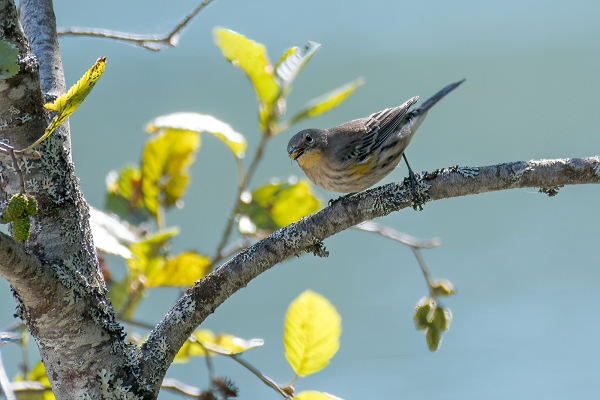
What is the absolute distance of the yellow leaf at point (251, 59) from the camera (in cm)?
185

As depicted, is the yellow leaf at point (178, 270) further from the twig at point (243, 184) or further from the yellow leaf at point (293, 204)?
the yellow leaf at point (293, 204)

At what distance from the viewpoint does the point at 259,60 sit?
194 centimetres

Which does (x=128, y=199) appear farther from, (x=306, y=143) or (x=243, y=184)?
(x=306, y=143)

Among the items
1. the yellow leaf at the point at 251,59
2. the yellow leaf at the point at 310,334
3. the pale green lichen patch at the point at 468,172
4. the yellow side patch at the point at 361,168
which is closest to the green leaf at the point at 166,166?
the yellow leaf at the point at 251,59

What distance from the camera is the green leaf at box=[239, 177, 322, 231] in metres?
2.10

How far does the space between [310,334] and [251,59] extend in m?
0.89

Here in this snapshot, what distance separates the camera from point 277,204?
2109mm

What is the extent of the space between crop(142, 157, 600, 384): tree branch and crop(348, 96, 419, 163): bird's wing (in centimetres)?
95

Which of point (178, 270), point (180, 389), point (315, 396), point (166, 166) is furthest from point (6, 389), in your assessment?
point (166, 166)

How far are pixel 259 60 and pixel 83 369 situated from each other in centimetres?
112

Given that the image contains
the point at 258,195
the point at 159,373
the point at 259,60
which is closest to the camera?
the point at 159,373

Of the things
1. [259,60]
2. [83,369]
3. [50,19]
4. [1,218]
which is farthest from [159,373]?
[259,60]

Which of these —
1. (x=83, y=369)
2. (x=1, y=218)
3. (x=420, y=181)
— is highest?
(x=420, y=181)

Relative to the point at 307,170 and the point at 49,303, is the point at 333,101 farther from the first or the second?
the point at 49,303
